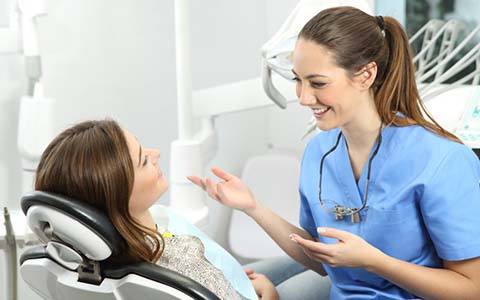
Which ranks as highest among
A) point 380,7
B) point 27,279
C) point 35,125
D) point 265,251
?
point 380,7

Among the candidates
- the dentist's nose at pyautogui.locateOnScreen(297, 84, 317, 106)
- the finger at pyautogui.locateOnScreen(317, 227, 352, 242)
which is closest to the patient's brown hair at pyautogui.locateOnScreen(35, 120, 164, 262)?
the finger at pyautogui.locateOnScreen(317, 227, 352, 242)

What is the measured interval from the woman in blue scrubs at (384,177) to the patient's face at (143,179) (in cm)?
23

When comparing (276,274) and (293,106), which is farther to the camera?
(293,106)

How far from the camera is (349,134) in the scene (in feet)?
4.66

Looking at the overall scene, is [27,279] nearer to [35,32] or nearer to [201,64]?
[35,32]

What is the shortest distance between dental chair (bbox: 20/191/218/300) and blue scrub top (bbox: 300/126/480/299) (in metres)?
0.50

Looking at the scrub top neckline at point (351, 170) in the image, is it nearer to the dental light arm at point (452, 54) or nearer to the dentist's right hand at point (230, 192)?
the dentist's right hand at point (230, 192)

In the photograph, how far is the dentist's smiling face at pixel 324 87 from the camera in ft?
4.35

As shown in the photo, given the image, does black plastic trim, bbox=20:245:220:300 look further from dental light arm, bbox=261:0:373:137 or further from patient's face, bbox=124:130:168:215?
dental light arm, bbox=261:0:373:137

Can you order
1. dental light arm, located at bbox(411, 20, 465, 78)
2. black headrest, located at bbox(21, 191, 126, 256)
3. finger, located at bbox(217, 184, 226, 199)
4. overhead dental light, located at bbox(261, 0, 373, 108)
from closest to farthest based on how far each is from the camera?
1. black headrest, located at bbox(21, 191, 126, 256)
2. finger, located at bbox(217, 184, 226, 199)
3. overhead dental light, located at bbox(261, 0, 373, 108)
4. dental light arm, located at bbox(411, 20, 465, 78)

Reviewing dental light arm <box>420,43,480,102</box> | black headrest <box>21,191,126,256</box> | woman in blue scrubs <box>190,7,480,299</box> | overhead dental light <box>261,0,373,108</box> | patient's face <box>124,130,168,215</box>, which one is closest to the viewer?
black headrest <box>21,191,126,256</box>

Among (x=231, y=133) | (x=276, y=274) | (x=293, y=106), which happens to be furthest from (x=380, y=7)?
(x=276, y=274)

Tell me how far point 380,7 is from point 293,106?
→ 0.53 meters

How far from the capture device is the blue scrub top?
4.24ft
